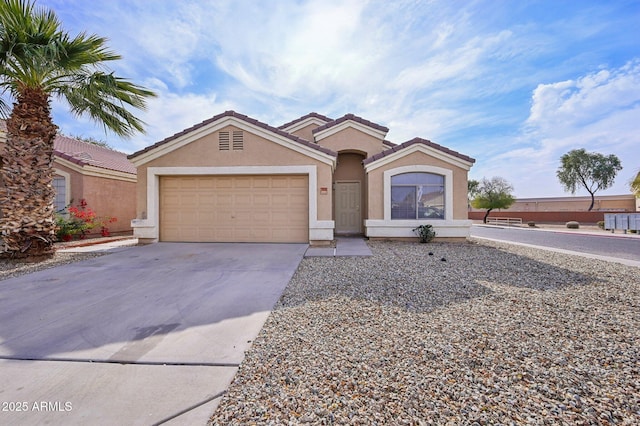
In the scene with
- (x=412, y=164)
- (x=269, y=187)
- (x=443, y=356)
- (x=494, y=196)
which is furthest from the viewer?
(x=494, y=196)

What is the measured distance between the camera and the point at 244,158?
35.9ft

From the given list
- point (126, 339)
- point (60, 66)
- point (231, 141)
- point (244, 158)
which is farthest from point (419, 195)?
point (60, 66)

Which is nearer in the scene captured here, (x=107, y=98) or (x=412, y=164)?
(x=107, y=98)

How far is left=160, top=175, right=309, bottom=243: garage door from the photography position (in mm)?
11180

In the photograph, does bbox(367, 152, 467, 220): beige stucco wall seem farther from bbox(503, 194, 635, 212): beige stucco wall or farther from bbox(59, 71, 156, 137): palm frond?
bbox(503, 194, 635, 212): beige stucco wall

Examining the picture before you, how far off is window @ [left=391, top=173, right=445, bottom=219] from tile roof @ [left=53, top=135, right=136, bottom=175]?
1355 cm

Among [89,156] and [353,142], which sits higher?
[353,142]

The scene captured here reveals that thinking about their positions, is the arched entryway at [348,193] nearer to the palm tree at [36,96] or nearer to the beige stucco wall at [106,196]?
the palm tree at [36,96]

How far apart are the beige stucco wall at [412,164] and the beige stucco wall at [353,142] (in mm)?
2613

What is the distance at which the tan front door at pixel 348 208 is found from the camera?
14812 mm

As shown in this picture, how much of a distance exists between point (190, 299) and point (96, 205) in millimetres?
12273

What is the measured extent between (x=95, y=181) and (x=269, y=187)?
8.98 m

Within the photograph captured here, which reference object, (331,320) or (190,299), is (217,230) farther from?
(331,320)

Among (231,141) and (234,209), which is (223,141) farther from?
(234,209)
